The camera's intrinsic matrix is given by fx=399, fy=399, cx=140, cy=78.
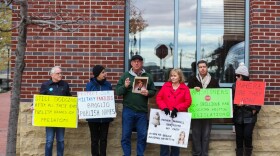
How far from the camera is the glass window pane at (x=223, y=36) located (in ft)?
25.7

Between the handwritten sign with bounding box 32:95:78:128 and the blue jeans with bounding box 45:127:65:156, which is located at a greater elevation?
the handwritten sign with bounding box 32:95:78:128

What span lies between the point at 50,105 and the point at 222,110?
9.49 feet

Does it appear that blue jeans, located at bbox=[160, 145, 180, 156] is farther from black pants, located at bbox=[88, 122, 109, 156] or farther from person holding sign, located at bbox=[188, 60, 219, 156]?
black pants, located at bbox=[88, 122, 109, 156]

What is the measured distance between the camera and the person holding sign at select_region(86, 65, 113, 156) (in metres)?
6.73

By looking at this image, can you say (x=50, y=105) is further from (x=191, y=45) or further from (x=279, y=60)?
(x=279, y=60)

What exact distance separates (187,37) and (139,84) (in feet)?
5.96

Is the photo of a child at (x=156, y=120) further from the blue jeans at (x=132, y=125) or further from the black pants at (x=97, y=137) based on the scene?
the black pants at (x=97, y=137)

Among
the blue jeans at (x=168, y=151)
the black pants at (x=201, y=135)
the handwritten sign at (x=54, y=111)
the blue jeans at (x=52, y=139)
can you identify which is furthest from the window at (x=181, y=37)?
the blue jeans at (x=52, y=139)

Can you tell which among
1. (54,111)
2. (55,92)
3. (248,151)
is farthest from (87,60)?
(248,151)

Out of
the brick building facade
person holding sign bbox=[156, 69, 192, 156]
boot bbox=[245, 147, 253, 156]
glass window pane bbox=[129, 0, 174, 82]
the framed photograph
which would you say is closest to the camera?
person holding sign bbox=[156, 69, 192, 156]

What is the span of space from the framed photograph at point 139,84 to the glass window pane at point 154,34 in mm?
1236

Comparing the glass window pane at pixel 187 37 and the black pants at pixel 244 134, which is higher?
the glass window pane at pixel 187 37

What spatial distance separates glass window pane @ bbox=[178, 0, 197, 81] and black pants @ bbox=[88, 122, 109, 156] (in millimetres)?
2053

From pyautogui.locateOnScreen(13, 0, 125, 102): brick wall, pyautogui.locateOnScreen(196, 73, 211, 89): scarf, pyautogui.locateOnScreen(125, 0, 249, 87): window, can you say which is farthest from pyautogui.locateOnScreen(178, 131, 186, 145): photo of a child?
pyautogui.locateOnScreen(13, 0, 125, 102): brick wall
